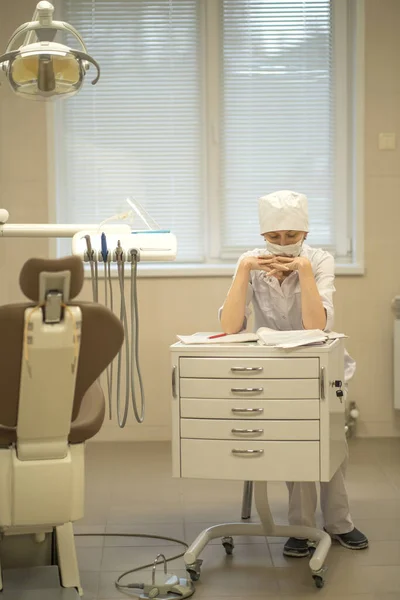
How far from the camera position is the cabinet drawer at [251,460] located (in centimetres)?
253

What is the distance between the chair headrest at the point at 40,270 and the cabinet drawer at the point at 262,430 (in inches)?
27.0

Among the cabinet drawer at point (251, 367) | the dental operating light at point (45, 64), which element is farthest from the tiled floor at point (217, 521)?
the dental operating light at point (45, 64)

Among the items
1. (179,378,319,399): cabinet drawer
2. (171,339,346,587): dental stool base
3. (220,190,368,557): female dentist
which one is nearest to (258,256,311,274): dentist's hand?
(220,190,368,557): female dentist

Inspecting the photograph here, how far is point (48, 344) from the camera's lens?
7.05ft

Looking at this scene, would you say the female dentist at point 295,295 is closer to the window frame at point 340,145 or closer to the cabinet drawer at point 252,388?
the cabinet drawer at point 252,388

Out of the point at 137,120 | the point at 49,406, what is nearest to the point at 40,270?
the point at 49,406

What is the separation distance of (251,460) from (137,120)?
8.44 feet

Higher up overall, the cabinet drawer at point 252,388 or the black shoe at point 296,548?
the cabinet drawer at point 252,388

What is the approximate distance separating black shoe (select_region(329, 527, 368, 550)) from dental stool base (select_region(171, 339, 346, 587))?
307mm

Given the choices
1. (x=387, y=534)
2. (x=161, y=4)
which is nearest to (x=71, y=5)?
(x=161, y=4)

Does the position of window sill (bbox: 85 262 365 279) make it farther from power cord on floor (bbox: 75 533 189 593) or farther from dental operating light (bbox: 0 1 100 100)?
dental operating light (bbox: 0 1 100 100)

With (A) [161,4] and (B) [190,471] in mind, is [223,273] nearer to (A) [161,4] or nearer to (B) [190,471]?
(A) [161,4]

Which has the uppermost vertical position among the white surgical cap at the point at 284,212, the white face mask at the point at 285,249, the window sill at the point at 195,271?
the white surgical cap at the point at 284,212

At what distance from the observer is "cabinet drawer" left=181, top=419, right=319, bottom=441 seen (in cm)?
254
